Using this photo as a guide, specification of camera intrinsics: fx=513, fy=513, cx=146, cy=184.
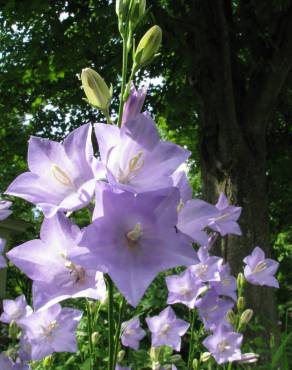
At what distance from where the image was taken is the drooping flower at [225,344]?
198 centimetres

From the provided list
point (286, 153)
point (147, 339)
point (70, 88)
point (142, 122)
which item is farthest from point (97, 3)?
point (142, 122)

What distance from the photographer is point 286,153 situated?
8422 millimetres

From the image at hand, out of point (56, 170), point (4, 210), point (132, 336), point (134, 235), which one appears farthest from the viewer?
point (132, 336)

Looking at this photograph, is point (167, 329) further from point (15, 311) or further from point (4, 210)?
point (4, 210)

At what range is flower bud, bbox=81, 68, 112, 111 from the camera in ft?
3.63

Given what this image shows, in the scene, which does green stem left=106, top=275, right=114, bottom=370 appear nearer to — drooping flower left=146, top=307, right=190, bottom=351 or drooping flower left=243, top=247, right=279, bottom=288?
drooping flower left=146, top=307, right=190, bottom=351

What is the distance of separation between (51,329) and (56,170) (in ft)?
2.28

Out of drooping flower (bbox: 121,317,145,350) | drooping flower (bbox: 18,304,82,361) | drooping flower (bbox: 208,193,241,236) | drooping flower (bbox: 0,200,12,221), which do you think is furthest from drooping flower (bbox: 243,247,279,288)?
drooping flower (bbox: 0,200,12,221)

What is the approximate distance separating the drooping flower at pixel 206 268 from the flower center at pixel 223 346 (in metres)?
0.30

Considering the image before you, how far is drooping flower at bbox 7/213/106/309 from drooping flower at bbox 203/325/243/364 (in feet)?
3.51

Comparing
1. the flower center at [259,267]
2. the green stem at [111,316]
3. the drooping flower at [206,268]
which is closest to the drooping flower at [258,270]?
the flower center at [259,267]

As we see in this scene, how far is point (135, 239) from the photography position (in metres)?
0.98

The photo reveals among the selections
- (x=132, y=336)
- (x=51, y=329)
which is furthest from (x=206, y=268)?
(x=51, y=329)

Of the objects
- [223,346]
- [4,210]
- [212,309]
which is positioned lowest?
[223,346]
